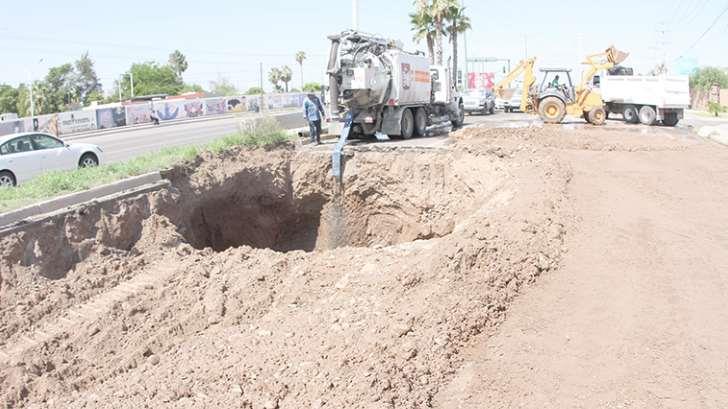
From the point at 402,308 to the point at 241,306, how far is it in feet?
7.61

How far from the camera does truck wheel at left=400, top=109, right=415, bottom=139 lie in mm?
18578

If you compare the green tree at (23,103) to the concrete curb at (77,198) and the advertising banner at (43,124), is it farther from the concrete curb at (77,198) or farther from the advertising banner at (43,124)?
the concrete curb at (77,198)

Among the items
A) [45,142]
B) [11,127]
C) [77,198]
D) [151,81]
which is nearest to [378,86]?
[45,142]

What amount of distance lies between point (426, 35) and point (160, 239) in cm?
3787

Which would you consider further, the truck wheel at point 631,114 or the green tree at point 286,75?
the green tree at point 286,75

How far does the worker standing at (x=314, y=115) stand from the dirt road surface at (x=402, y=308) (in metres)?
5.19

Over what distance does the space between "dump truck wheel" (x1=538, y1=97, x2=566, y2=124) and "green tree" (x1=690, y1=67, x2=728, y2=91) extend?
41.8 meters

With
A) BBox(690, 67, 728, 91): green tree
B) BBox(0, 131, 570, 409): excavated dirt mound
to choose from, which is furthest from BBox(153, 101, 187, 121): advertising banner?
BBox(690, 67, 728, 91): green tree

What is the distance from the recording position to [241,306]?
7.88 meters

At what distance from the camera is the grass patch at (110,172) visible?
965cm

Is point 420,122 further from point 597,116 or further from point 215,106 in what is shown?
point 215,106

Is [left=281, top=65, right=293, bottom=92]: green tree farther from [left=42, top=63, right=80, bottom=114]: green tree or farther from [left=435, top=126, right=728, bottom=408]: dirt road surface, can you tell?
[left=435, top=126, right=728, bottom=408]: dirt road surface

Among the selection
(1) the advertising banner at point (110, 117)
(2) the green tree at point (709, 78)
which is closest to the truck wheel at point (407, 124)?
(1) the advertising banner at point (110, 117)

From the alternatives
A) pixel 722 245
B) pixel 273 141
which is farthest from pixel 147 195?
pixel 722 245
